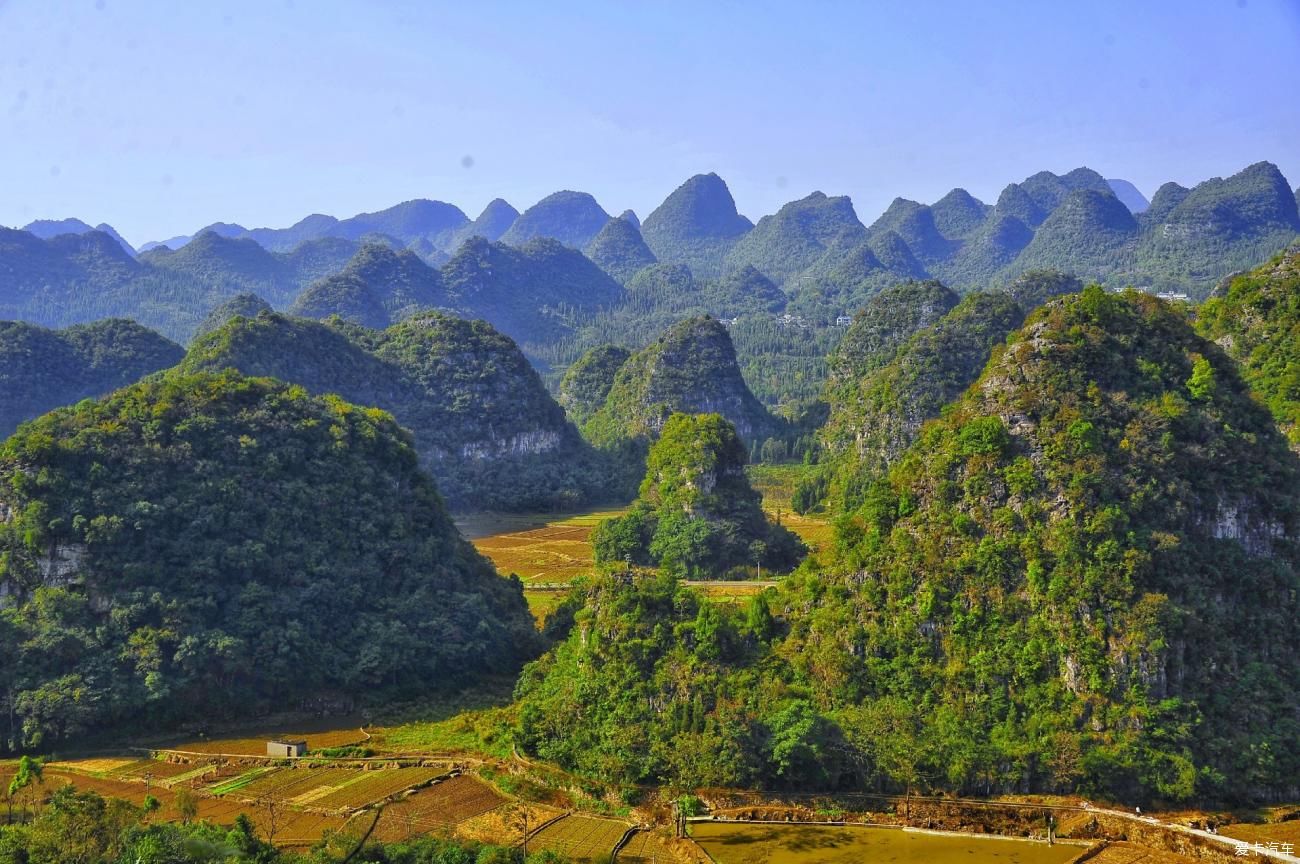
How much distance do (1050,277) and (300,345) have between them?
77337 millimetres

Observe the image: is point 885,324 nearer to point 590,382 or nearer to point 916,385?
point 916,385

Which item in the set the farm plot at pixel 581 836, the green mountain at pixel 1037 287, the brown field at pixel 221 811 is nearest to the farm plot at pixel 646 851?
the farm plot at pixel 581 836

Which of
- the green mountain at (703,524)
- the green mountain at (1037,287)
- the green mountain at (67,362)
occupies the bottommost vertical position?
the green mountain at (703,524)

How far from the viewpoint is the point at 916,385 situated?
7825 centimetres

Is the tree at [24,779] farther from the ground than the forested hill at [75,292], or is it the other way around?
the forested hill at [75,292]

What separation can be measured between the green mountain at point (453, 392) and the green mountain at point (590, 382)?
22.5m

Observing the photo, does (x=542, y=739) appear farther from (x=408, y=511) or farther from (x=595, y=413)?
(x=595, y=413)

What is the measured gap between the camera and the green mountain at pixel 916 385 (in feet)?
250

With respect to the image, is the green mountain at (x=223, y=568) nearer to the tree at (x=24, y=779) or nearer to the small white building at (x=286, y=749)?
the tree at (x=24, y=779)

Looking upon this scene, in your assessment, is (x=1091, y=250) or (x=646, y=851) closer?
(x=646, y=851)

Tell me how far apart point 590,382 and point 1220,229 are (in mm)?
117196


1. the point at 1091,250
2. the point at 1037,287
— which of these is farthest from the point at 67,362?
the point at 1091,250

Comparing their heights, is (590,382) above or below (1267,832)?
above

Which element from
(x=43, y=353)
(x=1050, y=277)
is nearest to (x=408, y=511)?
(x=43, y=353)
